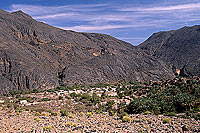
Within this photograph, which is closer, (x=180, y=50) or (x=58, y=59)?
(x=58, y=59)

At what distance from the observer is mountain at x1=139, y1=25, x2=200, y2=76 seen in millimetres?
71488

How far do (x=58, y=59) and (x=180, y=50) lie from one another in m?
55.8

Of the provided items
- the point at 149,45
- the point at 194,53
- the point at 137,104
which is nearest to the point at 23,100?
the point at 137,104

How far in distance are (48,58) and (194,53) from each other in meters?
55.3

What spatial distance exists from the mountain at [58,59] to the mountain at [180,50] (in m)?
11.3

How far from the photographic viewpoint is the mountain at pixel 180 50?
71488 millimetres

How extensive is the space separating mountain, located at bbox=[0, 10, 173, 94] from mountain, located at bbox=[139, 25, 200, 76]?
37.1ft

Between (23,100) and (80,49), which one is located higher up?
(80,49)

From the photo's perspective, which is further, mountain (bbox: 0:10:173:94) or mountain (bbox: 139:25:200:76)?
mountain (bbox: 139:25:200:76)

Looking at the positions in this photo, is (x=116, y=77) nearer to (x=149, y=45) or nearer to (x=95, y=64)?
(x=95, y=64)

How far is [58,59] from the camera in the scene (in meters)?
58.7

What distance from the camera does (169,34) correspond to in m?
117

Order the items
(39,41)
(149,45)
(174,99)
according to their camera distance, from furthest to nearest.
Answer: (149,45) < (39,41) < (174,99)

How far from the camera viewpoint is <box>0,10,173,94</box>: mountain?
141 ft
